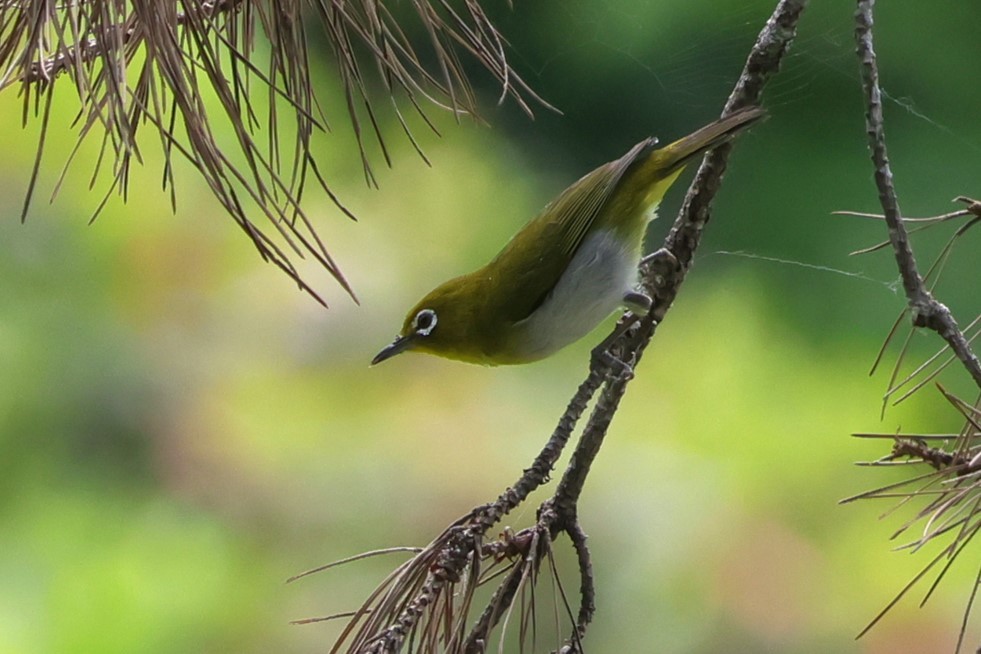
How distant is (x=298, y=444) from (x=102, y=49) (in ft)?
2.25

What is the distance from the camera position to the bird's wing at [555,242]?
86 cm

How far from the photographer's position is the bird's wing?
856mm

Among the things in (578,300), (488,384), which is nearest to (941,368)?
(578,300)

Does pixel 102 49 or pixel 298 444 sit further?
pixel 298 444

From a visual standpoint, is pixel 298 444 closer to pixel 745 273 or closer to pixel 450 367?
pixel 450 367

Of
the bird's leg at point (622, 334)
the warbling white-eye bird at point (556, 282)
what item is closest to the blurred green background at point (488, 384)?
the warbling white-eye bird at point (556, 282)

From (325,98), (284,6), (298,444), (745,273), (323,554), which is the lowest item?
(323,554)

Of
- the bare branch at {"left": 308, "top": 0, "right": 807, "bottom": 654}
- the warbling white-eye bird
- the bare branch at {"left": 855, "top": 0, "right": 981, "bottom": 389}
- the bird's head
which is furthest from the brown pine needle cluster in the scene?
the bird's head

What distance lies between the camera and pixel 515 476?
1.00 m

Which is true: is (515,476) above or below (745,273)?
below

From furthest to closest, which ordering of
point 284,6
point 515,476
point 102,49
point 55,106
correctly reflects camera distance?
point 55,106 < point 515,476 < point 284,6 < point 102,49

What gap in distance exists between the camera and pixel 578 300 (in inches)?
33.8

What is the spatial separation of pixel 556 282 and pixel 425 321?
12 cm

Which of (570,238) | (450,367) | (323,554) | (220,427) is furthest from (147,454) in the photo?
(570,238)
